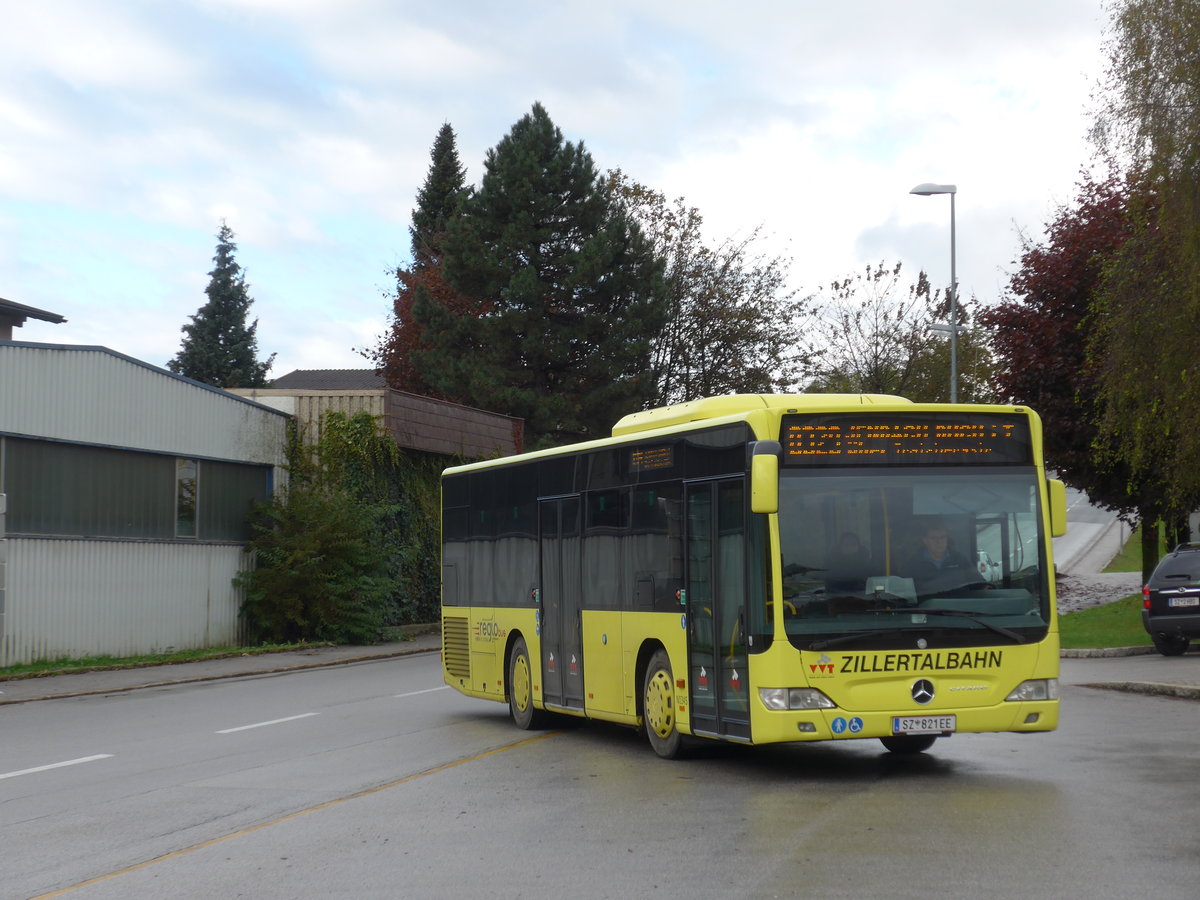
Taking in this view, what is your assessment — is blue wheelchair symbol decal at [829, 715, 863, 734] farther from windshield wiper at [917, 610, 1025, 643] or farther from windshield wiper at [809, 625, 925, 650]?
windshield wiper at [917, 610, 1025, 643]

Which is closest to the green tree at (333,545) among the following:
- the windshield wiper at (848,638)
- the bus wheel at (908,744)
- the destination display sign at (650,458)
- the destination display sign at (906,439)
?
the destination display sign at (650,458)

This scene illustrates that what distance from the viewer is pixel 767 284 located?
64.5m

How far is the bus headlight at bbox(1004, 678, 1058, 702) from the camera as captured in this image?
11797 millimetres

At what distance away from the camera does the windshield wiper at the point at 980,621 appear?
38.5 ft

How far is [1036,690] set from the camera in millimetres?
11836

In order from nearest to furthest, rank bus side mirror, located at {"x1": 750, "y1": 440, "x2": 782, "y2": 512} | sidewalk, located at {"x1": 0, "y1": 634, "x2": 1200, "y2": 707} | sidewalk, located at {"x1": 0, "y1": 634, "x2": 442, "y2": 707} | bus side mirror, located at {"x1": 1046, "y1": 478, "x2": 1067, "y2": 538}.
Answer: bus side mirror, located at {"x1": 750, "y1": 440, "x2": 782, "y2": 512}
bus side mirror, located at {"x1": 1046, "y1": 478, "x2": 1067, "y2": 538}
sidewalk, located at {"x1": 0, "y1": 634, "x2": 1200, "y2": 707}
sidewalk, located at {"x1": 0, "y1": 634, "x2": 442, "y2": 707}

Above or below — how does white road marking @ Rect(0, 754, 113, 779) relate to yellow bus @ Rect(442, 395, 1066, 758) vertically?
below

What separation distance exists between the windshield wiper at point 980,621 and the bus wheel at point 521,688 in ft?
18.3

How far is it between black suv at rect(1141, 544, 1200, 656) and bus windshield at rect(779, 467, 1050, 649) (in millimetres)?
14864

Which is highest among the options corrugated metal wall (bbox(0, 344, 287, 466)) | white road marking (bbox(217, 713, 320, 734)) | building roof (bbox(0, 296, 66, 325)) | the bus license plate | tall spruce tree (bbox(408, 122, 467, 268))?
tall spruce tree (bbox(408, 122, 467, 268))

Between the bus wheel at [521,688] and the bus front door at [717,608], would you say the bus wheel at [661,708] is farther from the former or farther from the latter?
the bus wheel at [521,688]

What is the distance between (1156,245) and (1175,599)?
19.4ft

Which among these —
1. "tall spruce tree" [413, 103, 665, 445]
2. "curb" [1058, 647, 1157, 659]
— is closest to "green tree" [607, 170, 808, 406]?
"tall spruce tree" [413, 103, 665, 445]

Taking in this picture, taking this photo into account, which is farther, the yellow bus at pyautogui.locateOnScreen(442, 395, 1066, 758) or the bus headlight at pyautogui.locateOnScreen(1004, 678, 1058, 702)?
the bus headlight at pyautogui.locateOnScreen(1004, 678, 1058, 702)
